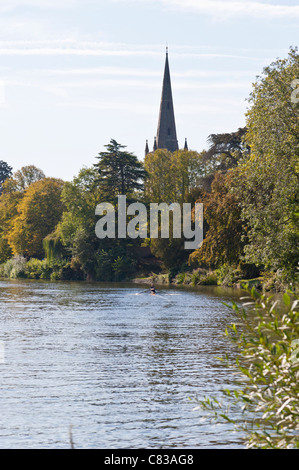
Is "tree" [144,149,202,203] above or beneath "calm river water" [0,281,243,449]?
above

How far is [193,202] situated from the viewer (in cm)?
6378

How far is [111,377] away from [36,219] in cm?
6817

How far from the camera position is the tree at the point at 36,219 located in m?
82.2

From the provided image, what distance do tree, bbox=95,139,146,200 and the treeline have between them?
0.11m

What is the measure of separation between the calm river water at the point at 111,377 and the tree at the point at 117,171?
41827 millimetres

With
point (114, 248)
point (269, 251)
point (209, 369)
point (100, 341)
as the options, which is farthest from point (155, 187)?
point (209, 369)

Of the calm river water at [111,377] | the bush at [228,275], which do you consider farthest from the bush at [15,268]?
the calm river water at [111,377]

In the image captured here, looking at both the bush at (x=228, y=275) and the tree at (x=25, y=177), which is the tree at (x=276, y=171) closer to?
the bush at (x=228, y=275)

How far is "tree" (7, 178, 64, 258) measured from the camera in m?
82.2

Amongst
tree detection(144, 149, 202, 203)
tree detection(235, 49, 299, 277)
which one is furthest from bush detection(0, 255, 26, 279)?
tree detection(235, 49, 299, 277)

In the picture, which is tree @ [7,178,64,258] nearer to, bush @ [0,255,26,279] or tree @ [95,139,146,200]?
bush @ [0,255,26,279]

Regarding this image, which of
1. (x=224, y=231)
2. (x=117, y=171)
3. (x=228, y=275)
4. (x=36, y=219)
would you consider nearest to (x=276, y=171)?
(x=224, y=231)
